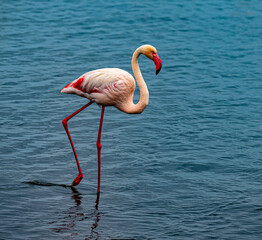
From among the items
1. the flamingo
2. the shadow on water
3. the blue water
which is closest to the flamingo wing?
the flamingo

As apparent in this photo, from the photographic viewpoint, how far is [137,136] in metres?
10.8

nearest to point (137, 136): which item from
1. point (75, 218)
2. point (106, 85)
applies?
point (106, 85)

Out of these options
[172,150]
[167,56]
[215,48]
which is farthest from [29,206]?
[215,48]

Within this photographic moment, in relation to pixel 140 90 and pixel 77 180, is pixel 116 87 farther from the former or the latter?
pixel 77 180

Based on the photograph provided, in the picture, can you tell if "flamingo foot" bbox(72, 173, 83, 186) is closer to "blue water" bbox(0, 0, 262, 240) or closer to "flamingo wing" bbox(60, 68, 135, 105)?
"blue water" bbox(0, 0, 262, 240)

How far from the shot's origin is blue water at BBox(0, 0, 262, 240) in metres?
7.79

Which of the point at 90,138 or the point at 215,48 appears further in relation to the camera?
the point at 215,48

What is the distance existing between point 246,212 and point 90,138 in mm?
3465

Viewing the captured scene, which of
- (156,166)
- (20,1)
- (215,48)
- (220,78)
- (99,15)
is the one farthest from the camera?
(20,1)

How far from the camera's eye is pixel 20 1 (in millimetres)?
22812

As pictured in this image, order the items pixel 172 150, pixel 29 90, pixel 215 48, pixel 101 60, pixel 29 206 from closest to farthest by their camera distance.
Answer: pixel 29 206, pixel 172 150, pixel 29 90, pixel 101 60, pixel 215 48

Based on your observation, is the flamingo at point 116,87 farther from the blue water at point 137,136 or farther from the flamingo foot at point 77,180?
the blue water at point 137,136

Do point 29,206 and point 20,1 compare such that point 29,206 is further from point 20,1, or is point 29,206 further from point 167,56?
point 20,1

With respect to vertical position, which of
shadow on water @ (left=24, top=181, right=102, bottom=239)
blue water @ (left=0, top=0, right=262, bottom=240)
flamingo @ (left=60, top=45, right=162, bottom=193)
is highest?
flamingo @ (left=60, top=45, right=162, bottom=193)
